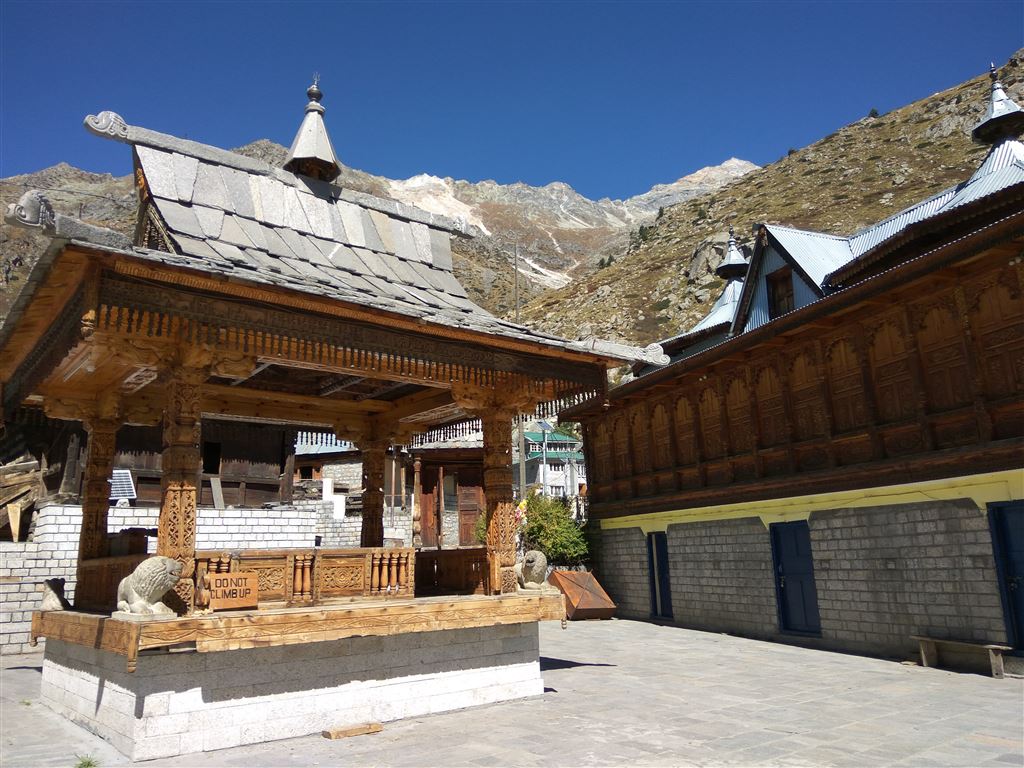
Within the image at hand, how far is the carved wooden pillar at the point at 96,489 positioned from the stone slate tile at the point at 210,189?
363 cm

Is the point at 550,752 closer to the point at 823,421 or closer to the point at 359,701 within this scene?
the point at 359,701

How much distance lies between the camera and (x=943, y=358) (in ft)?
41.7

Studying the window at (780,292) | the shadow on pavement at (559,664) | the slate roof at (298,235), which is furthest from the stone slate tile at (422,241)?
the window at (780,292)

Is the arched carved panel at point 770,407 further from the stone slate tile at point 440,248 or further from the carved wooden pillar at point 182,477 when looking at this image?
the carved wooden pillar at point 182,477

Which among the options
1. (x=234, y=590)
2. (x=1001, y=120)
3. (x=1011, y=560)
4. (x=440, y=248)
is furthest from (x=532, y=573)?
(x=1001, y=120)

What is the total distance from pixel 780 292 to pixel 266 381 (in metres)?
14.2

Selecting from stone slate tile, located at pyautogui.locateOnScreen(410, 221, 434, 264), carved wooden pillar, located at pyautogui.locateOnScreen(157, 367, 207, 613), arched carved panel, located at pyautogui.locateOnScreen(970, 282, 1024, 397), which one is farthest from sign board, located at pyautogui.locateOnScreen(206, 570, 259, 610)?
arched carved panel, located at pyautogui.locateOnScreen(970, 282, 1024, 397)

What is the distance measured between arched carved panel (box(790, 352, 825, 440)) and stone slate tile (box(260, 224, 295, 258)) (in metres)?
11.2

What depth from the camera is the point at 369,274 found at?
33.4 feet

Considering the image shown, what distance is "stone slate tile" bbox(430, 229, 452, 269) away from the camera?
1194 cm

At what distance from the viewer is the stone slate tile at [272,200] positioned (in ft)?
33.1

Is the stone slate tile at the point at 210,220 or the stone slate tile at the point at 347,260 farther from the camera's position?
the stone slate tile at the point at 347,260

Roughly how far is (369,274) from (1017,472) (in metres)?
10.2

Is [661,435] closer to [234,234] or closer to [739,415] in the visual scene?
[739,415]
